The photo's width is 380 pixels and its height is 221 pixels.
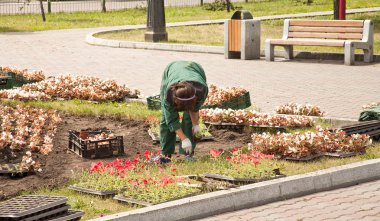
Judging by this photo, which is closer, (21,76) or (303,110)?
(303,110)

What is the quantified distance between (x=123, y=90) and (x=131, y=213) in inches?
267

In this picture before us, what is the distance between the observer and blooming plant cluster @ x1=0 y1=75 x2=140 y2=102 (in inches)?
551

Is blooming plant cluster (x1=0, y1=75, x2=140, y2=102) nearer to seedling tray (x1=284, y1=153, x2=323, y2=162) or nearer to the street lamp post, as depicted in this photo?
seedling tray (x1=284, y1=153, x2=323, y2=162)

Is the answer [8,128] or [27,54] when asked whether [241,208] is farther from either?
[27,54]

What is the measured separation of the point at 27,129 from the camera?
1148cm

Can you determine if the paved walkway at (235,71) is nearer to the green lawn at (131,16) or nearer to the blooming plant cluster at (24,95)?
the blooming plant cluster at (24,95)

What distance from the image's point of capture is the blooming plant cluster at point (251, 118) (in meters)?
11.5

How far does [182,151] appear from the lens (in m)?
10.2

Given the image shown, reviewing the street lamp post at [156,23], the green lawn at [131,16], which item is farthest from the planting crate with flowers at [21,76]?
the green lawn at [131,16]

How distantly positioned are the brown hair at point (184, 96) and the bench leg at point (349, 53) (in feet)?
33.6

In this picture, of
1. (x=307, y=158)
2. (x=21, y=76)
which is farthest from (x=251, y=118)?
(x=21, y=76)

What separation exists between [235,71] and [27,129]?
25.1 ft

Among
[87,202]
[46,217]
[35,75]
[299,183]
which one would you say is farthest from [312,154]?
[35,75]

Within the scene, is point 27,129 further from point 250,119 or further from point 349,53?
point 349,53
